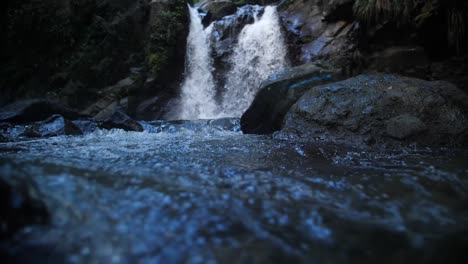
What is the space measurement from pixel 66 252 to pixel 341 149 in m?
3.04

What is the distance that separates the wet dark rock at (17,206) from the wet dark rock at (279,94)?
4.03m

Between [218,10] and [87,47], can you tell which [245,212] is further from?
[218,10]

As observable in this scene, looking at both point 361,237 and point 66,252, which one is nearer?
point 66,252

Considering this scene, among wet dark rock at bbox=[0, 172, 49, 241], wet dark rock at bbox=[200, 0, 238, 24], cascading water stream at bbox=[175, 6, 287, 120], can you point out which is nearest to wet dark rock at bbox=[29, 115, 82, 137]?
cascading water stream at bbox=[175, 6, 287, 120]

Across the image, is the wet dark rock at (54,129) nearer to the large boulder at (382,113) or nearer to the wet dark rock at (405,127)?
the large boulder at (382,113)

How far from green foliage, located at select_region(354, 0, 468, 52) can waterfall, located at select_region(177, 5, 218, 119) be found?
198 inches

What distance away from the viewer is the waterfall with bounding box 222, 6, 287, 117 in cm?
888

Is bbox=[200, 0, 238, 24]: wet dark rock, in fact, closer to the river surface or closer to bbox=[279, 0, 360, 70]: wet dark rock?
bbox=[279, 0, 360, 70]: wet dark rock

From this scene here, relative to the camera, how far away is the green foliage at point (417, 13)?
5305mm

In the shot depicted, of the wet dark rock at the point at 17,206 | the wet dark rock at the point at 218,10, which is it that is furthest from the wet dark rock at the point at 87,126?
the wet dark rock at the point at 218,10

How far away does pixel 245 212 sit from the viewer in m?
1.43

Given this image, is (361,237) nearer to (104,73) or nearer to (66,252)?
(66,252)

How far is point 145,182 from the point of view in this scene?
180 centimetres

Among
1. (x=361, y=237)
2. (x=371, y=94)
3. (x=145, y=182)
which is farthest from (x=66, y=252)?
(x=371, y=94)
